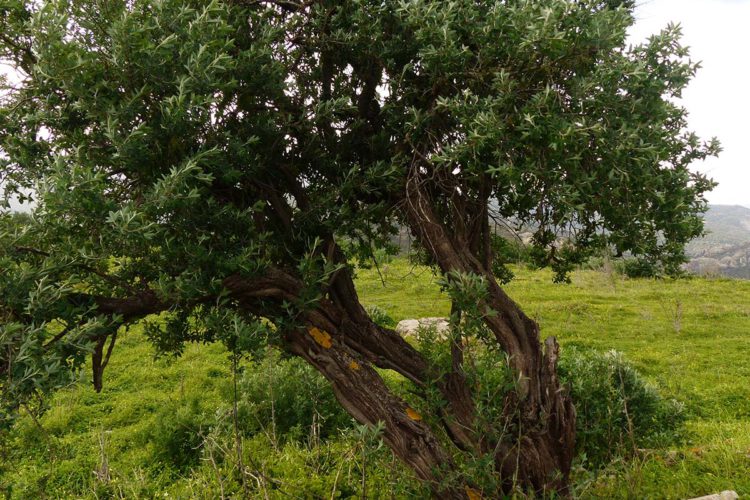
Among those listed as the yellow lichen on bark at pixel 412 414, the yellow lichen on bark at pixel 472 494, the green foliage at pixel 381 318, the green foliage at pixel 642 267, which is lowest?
the yellow lichen on bark at pixel 472 494

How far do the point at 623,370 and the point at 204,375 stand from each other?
12324 mm

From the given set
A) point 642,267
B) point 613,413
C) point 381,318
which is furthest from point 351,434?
point 381,318

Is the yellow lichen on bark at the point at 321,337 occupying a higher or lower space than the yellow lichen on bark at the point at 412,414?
higher

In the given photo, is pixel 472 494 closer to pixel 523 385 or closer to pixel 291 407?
pixel 523 385

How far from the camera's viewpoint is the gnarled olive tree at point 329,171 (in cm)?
490

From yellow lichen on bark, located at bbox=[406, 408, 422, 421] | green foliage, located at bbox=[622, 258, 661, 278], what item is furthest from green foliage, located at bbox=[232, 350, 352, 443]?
green foliage, located at bbox=[622, 258, 661, 278]

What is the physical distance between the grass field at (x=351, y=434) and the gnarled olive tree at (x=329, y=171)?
1.48m

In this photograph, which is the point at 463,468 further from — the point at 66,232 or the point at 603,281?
the point at 603,281

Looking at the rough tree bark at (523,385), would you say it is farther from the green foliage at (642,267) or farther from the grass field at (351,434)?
the green foliage at (642,267)

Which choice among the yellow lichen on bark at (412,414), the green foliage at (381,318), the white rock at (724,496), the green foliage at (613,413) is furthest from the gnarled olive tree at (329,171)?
the green foliage at (381,318)

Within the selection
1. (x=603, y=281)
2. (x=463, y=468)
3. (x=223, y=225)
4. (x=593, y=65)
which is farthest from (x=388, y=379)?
(x=603, y=281)

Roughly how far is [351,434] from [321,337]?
1.41 meters

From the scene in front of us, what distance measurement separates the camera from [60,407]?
44.4ft

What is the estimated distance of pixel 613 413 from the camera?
10.7 metres
